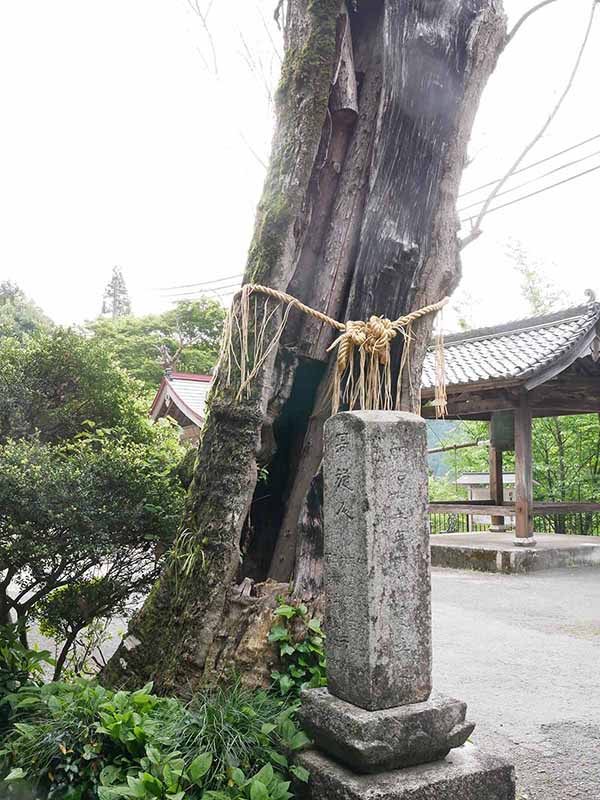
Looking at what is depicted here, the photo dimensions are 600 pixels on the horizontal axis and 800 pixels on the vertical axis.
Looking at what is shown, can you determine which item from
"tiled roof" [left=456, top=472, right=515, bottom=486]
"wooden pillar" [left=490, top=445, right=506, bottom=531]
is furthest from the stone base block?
"tiled roof" [left=456, top=472, right=515, bottom=486]

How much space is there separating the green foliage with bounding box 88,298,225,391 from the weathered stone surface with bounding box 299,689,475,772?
24.7 m

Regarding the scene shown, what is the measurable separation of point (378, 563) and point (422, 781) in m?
0.80

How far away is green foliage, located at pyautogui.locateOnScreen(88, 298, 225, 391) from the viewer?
91.1 ft

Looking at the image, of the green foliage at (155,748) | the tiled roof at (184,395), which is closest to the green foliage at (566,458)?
the tiled roof at (184,395)

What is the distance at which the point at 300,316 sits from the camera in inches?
151

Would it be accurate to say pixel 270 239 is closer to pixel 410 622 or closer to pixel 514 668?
pixel 410 622

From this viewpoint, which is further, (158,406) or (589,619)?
(158,406)

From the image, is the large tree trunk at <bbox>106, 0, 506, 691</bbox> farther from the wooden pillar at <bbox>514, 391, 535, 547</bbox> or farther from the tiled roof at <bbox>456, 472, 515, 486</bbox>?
the tiled roof at <bbox>456, 472, 515, 486</bbox>

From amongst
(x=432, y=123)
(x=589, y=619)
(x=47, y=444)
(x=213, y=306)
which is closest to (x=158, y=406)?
(x=213, y=306)

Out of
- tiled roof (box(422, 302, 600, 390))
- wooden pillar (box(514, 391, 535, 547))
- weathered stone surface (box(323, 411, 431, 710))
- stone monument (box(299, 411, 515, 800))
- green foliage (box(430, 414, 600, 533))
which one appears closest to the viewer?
stone monument (box(299, 411, 515, 800))

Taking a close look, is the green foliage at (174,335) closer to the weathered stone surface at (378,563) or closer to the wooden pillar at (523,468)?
the wooden pillar at (523,468)

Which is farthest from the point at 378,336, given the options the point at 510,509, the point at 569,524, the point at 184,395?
the point at 569,524

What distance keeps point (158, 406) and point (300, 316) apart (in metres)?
16.6

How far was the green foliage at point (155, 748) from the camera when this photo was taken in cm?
251
